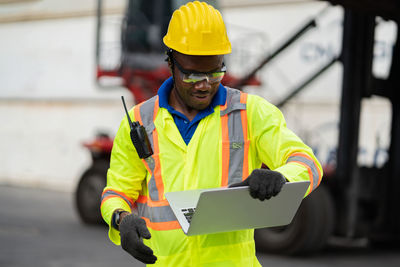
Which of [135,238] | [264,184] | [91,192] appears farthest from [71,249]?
[264,184]

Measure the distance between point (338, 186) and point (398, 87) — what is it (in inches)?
52.7

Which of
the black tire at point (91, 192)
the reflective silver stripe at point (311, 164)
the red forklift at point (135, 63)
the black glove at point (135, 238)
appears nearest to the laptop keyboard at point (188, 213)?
Result: the black glove at point (135, 238)

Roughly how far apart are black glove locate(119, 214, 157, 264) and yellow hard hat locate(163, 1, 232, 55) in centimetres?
65

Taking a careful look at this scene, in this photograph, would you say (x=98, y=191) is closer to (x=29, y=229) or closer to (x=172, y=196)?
(x=29, y=229)

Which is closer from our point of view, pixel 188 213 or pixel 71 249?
pixel 188 213

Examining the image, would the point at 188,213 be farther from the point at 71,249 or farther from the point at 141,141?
the point at 71,249

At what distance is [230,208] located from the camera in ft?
7.66

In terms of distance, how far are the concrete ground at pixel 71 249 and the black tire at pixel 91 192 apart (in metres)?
0.16

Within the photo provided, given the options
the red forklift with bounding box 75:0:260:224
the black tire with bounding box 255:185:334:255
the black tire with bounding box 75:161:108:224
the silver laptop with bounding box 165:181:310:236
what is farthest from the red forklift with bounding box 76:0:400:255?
the silver laptop with bounding box 165:181:310:236

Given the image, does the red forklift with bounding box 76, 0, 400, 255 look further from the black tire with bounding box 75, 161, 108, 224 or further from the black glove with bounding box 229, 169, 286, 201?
the black glove with bounding box 229, 169, 286, 201

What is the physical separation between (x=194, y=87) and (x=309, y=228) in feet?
17.4

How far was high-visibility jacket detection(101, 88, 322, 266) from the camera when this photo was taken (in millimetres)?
2641

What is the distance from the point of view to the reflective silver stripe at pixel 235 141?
2.68 metres

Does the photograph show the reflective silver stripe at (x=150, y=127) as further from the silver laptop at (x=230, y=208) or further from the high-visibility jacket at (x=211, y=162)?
the silver laptop at (x=230, y=208)
